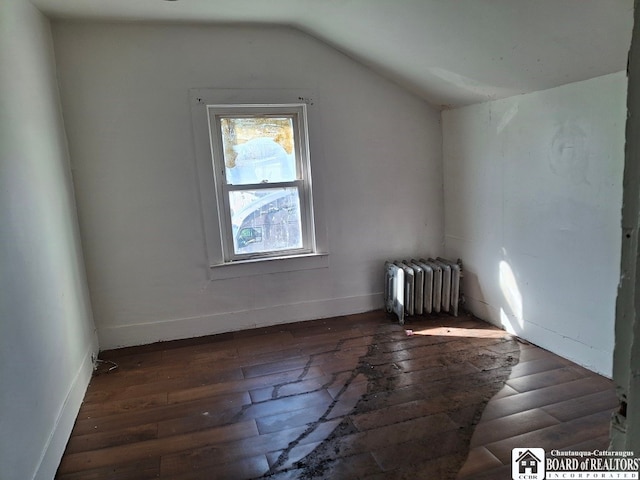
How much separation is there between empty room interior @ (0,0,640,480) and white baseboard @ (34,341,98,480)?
0.02 meters

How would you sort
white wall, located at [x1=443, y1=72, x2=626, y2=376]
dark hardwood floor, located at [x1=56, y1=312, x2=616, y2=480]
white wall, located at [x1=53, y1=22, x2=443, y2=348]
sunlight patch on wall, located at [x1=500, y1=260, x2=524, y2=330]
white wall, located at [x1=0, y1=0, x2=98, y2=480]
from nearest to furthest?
white wall, located at [x1=0, y1=0, x2=98, y2=480], dark hardwood floor, located at [x1=56, y1=312, x2=616, y2=480], white wall, located at [x1=443, y1=72, x2=626, y2=376], white wall, located at [x1=53, y1=22, x2=443, y2=348], sunlight patch on wall, located at [x1=500, y1=260, x2=524, y2=330]

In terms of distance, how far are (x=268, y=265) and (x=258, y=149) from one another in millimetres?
976

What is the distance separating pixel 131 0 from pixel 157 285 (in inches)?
79.4

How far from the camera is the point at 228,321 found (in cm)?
360

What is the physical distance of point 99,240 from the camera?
3.23 metres

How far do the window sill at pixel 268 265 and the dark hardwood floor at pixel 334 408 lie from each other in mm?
560

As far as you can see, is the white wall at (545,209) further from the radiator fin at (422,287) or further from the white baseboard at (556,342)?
the radiator fin at (422,287)

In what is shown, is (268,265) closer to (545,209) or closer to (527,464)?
(545,209)

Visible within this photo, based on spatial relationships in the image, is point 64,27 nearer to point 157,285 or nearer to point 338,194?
point 157,285

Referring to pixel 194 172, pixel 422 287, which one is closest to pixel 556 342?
pixel 422 287

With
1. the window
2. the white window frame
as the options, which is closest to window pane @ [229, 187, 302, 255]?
the window

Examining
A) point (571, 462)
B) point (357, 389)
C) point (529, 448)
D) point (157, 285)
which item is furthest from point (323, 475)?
point (157, 285)

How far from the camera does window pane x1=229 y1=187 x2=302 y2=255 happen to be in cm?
354

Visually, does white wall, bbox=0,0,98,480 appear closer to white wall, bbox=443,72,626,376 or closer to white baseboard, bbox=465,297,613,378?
white baseboard, bbox=465,297,613,378
